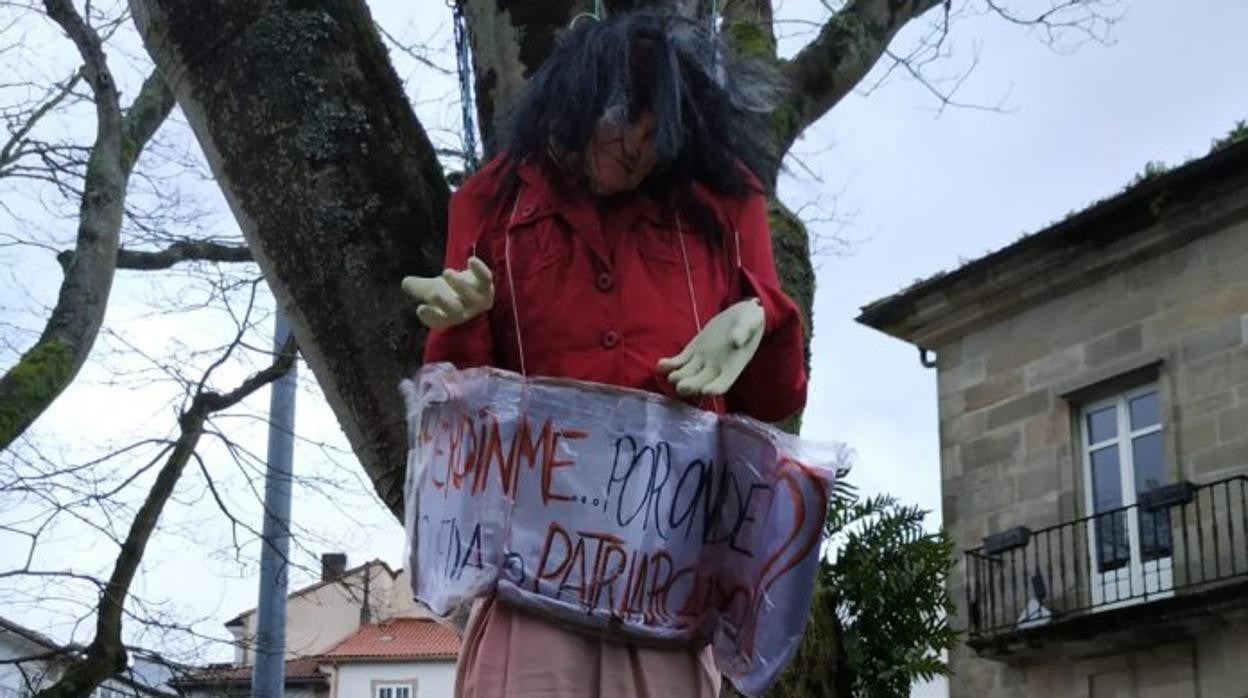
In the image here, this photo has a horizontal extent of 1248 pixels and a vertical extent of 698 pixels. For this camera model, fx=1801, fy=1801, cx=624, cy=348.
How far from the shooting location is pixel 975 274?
14.3m

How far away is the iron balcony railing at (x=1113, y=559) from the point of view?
1211 cm

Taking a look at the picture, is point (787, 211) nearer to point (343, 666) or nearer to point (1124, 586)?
point (1124, 586)

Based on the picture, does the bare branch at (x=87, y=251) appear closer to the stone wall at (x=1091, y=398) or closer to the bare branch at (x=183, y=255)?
the bare branch at (x=183, y=255)

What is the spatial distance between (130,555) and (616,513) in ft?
24.7

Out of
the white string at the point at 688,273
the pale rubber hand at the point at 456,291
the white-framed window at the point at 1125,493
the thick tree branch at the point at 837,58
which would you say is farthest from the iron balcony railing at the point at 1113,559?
the pale rubber hand at the point at 456,291

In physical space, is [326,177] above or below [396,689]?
below

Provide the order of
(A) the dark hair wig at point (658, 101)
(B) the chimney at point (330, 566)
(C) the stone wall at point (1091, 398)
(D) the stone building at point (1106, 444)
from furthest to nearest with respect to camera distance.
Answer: (C) the stone wall at point (1091, 398), (D) the stone building at point (1106, 444), (B) the chimney at point (330, 566), (A) the dark hair wig at point (658, 101)

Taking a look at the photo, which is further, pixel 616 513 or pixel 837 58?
pixel 837 58

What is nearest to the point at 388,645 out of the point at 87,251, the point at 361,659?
the point at 361,659

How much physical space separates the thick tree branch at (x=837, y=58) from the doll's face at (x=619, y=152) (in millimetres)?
1417

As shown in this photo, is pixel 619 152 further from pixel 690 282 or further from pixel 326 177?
pixel 326 177

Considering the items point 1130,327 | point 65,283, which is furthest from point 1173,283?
point 65,283

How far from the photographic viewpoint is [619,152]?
266 centimetres

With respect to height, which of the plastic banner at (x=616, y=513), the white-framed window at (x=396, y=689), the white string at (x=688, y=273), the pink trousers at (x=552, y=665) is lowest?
the pink trousers at (x=552, y=665)
